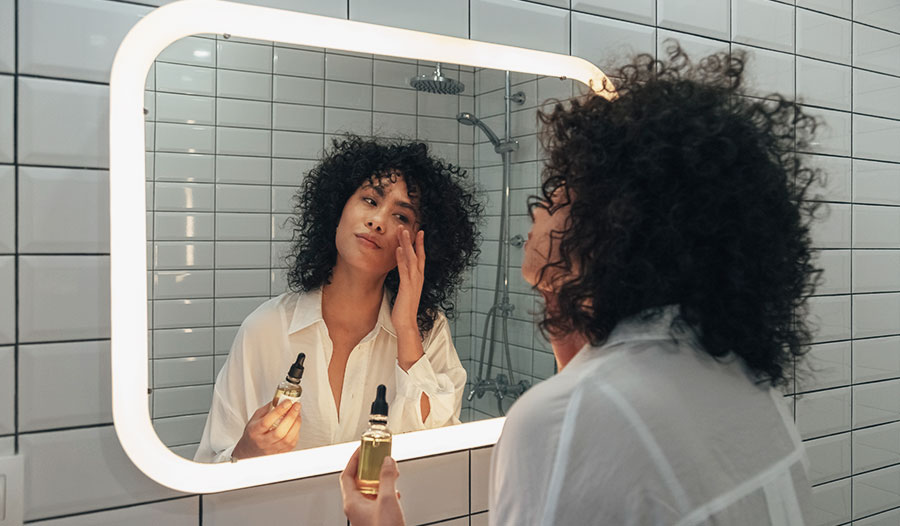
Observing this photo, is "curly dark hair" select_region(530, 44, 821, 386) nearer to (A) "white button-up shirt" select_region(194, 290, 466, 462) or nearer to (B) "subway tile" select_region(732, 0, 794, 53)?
(A) "white button-up shirt" select_region(194, 290, 466, 462)

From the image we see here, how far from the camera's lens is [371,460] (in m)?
0.87

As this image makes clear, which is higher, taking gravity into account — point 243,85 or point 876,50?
point 876,50

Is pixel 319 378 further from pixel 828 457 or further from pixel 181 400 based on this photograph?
pixel 828 457

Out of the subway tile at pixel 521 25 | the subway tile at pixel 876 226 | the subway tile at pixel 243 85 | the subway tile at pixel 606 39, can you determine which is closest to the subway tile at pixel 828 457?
the subway tile at pixel 876 226

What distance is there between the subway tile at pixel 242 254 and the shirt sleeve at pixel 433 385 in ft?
0.93

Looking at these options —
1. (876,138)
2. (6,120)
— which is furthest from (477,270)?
(876,138)

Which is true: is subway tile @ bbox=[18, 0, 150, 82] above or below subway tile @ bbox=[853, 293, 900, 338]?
above

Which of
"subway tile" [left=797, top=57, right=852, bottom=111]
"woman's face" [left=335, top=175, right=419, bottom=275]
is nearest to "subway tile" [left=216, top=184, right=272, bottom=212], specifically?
"woman's face" [left=335, top=175, right=419, bottom=275]

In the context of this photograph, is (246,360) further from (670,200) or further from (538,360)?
(670,200)

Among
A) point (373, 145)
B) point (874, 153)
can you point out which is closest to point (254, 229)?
point (373, 145)

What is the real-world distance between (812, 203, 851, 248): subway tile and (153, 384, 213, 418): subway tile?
4.53 ft

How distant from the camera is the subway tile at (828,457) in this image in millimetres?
1606

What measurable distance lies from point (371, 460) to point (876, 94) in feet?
5.21

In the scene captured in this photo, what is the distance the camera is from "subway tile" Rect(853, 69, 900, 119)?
64.7 inches
